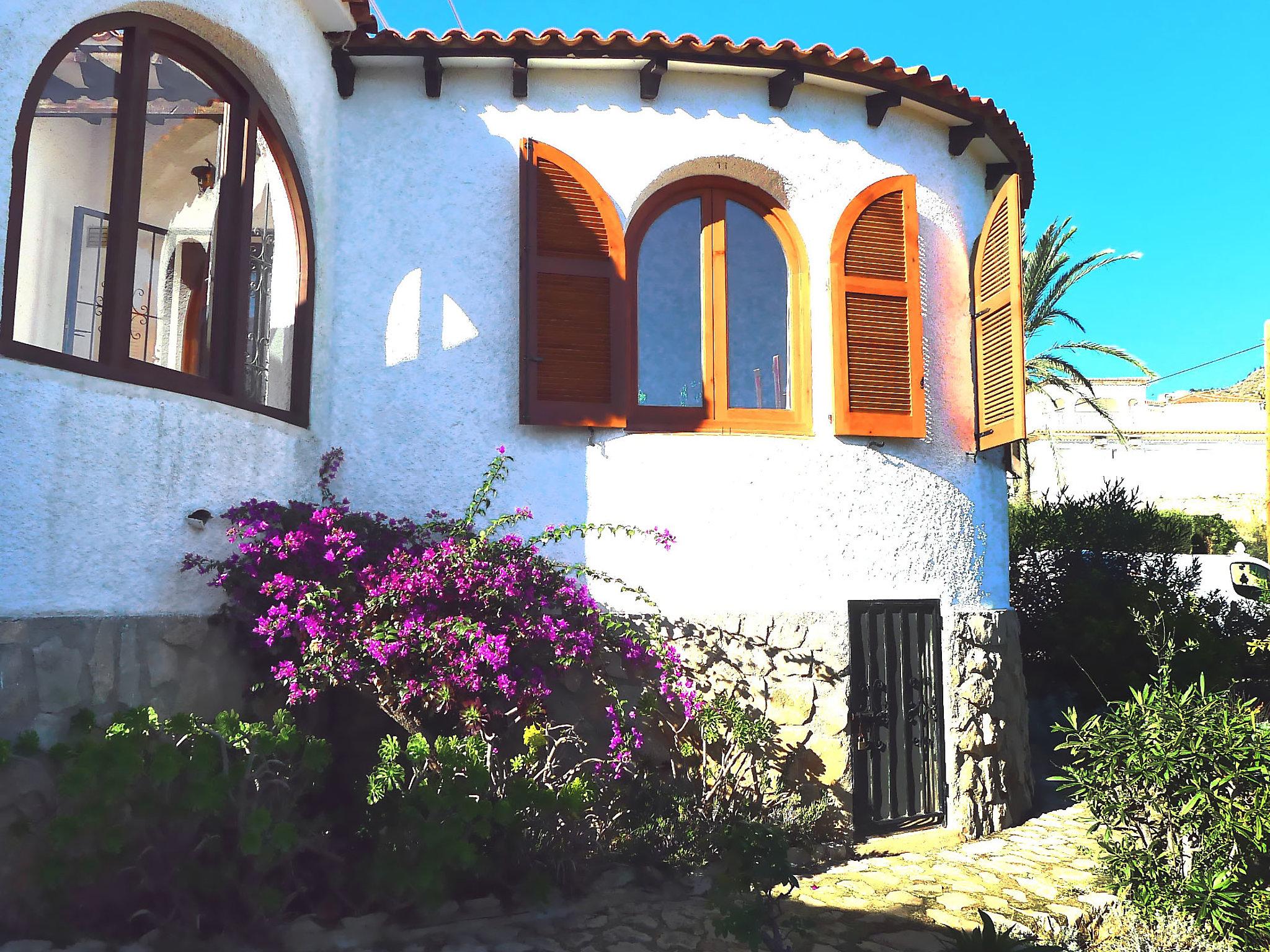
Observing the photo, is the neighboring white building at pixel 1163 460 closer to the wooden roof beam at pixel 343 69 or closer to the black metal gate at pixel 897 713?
the black metal gate at pixel 897 713

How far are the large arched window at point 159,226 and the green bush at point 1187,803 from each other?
4.88m

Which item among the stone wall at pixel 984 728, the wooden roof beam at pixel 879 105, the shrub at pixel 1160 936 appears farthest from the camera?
the wooden roof beam at pixel 879 105

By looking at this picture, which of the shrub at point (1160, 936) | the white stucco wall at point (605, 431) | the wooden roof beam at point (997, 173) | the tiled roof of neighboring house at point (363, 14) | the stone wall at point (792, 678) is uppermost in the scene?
the tiled roof of neighboring house at point (363, 14)

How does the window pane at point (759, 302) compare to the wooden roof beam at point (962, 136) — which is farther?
the wooden roof beam at point (962, 136)

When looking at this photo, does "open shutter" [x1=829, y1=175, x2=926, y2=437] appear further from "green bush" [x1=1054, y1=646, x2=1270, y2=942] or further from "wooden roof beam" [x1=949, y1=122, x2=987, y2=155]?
"green bush" [x1=1054, y1=646, x2=1270, y2=942]

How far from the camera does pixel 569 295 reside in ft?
20.4

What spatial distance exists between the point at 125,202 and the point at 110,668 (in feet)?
6.94

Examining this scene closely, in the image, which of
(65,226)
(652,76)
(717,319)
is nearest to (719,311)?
(717,319)

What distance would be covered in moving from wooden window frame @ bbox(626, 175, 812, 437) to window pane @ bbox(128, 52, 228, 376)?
2.87m

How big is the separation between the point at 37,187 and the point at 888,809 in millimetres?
7549

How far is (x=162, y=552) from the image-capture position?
454cm

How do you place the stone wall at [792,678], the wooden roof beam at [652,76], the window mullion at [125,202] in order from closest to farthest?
the window mullion at [125,202] → the stone wall at [792,678] → the wooden roof beam at [652,76]

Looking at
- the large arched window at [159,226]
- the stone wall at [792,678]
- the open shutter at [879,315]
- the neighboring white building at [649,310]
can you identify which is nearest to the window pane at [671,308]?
the neighboring white building at [649,310]

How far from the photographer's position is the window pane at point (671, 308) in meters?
6.47
